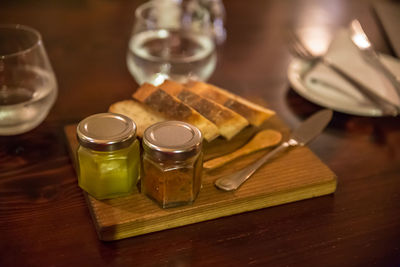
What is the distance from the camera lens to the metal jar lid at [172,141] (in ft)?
1.97

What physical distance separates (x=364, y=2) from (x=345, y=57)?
672 millimetres

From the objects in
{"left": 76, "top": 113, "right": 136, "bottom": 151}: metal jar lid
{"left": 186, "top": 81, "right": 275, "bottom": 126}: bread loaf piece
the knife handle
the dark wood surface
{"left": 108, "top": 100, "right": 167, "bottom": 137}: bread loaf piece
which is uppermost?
{"left": 76, "top": 113, "right": 136, "bottom": 151}: metal jar lid

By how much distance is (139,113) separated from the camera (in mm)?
799

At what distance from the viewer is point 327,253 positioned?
626 mm

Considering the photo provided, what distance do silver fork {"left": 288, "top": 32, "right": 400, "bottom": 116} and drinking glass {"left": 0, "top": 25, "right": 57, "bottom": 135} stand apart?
55cm

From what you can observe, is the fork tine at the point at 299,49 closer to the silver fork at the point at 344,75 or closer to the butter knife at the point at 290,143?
the silver fork at the point at 344,75

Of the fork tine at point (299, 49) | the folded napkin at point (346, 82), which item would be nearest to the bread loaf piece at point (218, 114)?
the folded napkin at point (346, 82)

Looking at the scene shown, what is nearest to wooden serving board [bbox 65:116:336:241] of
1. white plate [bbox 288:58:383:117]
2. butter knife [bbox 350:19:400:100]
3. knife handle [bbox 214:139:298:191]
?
knife handle [bbox 214:139:298:191]

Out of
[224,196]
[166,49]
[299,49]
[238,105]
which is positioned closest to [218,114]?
[238,105]

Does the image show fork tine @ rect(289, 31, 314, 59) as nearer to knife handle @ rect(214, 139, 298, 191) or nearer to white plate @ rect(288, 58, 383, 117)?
white plate @ rect(288, 58, 383, 117)

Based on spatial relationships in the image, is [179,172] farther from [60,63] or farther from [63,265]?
[60,63]

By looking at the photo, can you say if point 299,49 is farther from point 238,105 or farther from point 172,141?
point 172,141

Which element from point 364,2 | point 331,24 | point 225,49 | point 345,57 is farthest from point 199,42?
point 364,2

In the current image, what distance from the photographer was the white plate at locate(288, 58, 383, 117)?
36.1 inches
